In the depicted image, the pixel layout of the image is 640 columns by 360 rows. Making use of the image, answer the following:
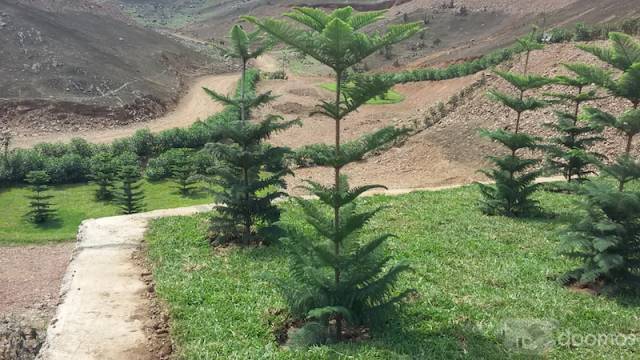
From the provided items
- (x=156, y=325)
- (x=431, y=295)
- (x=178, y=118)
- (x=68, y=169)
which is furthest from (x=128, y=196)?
(x=178, y=118)

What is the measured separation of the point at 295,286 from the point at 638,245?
192 inches

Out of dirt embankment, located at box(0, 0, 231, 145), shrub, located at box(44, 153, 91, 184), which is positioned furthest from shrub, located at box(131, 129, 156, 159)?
dirt embankment, located at box(0, 0, 231, 145)

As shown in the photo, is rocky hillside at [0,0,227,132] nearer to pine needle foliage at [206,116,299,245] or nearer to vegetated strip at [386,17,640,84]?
vegetated strip at [386,17,640,84]

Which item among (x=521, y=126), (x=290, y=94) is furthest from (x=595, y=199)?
(x=290, y=94)

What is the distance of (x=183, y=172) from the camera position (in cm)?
2338

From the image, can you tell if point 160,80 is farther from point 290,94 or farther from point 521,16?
point 521,16

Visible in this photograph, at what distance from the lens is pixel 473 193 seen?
16766 millimetres

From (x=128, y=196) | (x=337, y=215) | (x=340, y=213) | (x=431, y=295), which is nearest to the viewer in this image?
(x=337, y=215)

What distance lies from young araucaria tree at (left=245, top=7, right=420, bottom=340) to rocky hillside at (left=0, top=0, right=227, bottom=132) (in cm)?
3216

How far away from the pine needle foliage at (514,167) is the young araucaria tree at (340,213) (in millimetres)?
6834

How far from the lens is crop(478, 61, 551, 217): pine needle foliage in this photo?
43.8 feet

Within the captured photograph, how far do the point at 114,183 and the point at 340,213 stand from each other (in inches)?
749

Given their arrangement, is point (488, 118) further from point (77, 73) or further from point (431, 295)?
point (77, 73)

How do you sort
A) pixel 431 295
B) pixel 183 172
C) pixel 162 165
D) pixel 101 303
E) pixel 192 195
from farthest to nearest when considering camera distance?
1. pixel 162 165
2. pixel 183 172
3. pixel 192 195
4. pixel 101 303
5. pixel 431 295
